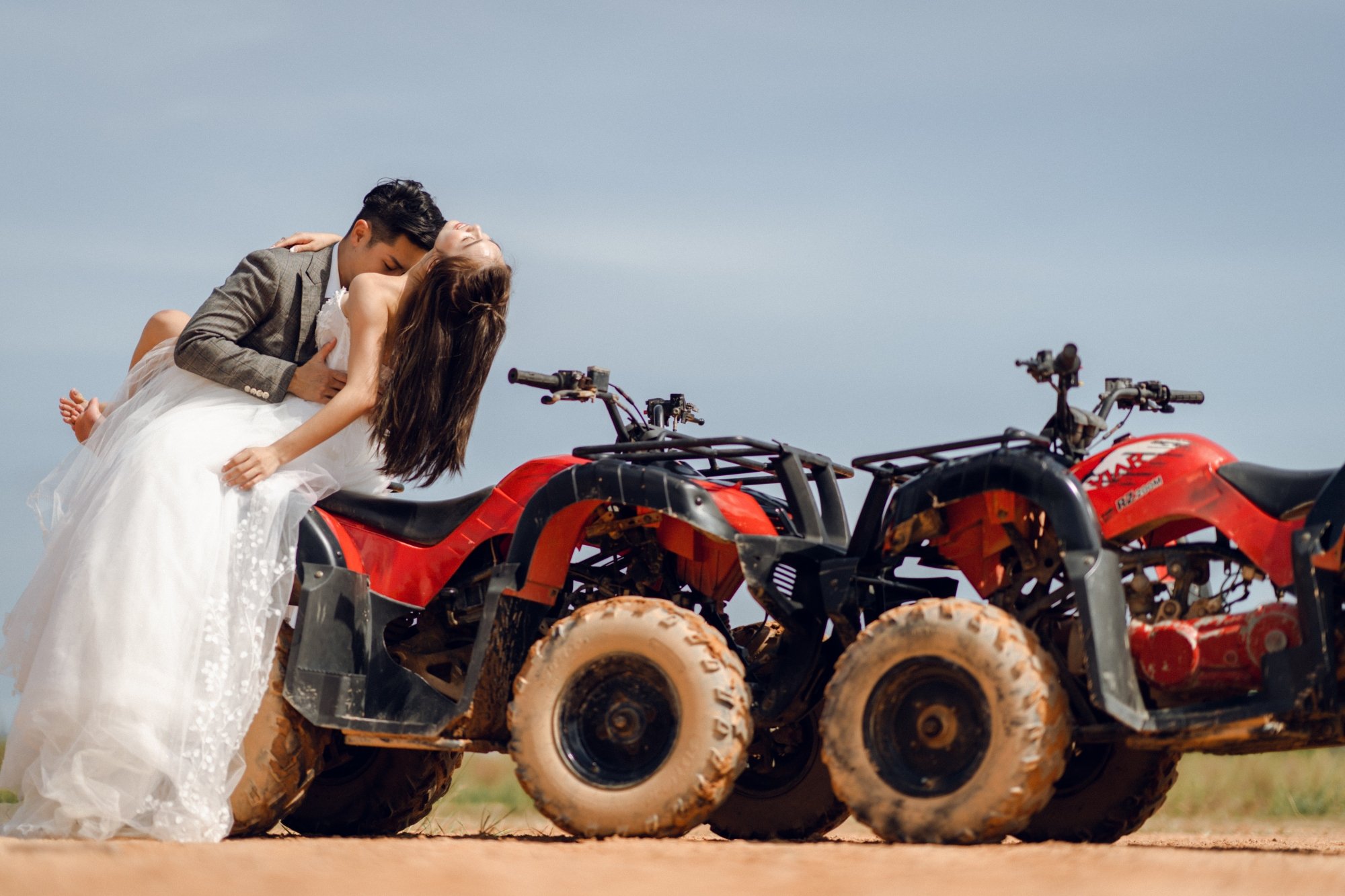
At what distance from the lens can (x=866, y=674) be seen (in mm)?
5082

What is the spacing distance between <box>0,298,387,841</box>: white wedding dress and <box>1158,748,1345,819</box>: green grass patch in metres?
6.38

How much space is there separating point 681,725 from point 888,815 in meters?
0.77

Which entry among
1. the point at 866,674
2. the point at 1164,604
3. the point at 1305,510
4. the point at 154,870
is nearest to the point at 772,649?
the point at 866,674

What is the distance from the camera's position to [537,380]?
6.40m

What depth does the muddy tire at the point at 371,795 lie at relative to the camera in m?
6.84

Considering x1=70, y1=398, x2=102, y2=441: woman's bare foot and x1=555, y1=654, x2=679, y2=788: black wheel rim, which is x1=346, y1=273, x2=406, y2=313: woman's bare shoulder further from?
x1=555, y1=654, x2=679, y2=788: black wheel rim

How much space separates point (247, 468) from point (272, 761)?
44.5 inches

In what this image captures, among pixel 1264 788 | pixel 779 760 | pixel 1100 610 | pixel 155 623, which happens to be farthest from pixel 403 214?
pixel 1264 788

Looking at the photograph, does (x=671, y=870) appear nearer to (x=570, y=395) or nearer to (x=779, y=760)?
(x=779, y=760)

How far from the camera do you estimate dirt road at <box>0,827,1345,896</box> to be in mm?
3869

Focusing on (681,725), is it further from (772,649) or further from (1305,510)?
(1305,510)

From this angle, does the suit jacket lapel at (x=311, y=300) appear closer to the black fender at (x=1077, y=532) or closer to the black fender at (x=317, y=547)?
the black fender at (x=317, y=547)

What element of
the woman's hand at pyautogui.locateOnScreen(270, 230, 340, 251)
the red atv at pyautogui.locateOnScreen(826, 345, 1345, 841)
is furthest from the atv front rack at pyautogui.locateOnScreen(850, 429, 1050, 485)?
the woman's hand at pyautogui.locateOnScreen(270, 230, 340, 251)

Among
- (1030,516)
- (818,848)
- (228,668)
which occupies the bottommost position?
(818,848)
